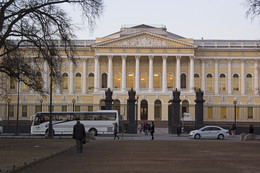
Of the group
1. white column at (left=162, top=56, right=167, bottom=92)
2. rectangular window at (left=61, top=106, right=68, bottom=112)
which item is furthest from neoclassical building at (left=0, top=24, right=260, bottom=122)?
rectangular window at (left=61, top=106, right=68, bottom=112)

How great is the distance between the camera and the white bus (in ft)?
142

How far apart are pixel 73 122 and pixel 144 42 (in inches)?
1563

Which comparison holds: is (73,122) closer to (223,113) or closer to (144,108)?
(144,108)

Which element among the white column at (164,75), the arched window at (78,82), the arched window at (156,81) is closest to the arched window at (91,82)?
the arched window at (78,82)

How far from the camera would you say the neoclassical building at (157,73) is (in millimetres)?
79875

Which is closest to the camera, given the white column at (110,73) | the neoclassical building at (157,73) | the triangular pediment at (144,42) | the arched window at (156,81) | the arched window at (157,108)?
the triangular pediment at (144,42)

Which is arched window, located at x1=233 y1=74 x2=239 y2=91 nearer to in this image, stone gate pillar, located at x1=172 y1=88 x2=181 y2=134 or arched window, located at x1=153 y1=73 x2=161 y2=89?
arched window, located at x1=153 y1=73 x2=161 y2=89

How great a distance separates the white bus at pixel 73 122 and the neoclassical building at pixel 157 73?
115 ft

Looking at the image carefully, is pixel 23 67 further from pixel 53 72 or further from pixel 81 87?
pixel 81 87

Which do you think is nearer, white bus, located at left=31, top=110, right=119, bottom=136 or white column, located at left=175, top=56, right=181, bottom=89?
white bus, located at left=31, top=110, right=119, bottom=136

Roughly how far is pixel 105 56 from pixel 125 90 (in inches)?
291

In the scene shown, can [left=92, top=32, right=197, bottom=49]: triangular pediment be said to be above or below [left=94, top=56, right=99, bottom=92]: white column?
above

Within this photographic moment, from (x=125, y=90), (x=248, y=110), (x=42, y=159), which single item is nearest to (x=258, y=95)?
(x=248, y=110)

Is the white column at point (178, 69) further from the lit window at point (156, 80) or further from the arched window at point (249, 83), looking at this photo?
the arched window at point (249, 83)
